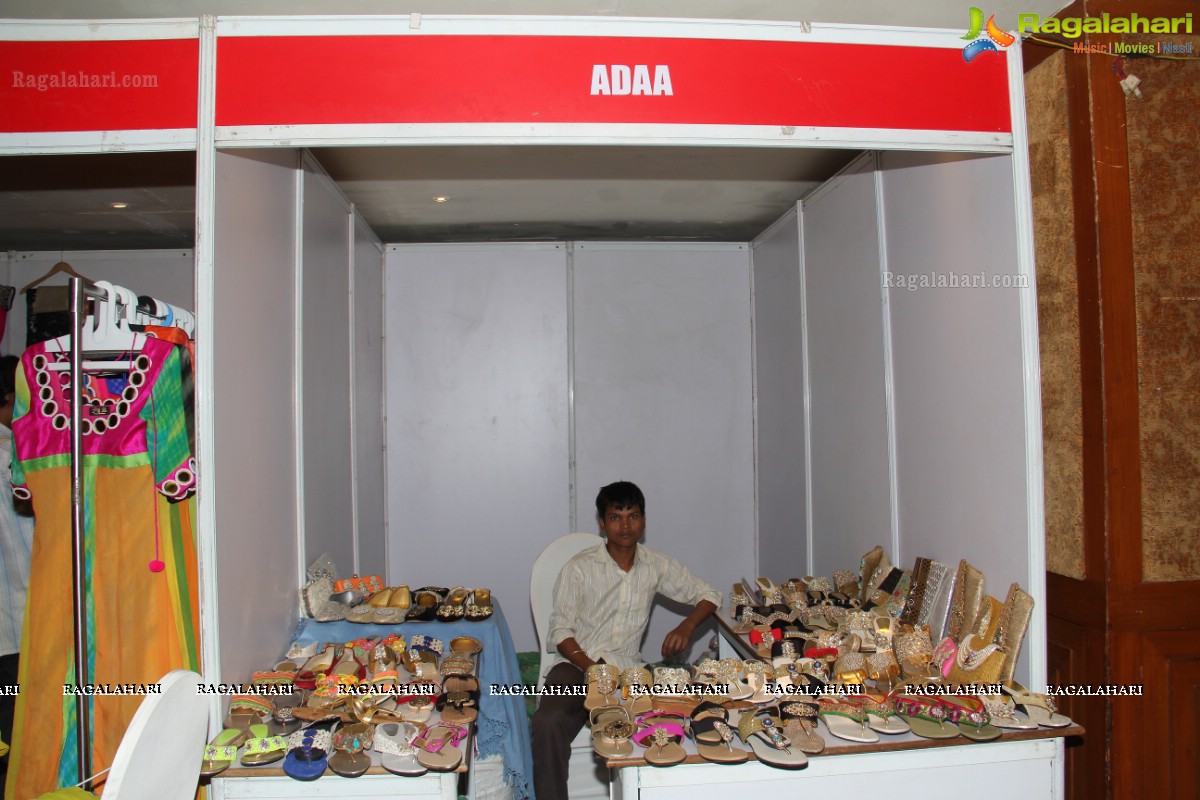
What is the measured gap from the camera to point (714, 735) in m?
2.03

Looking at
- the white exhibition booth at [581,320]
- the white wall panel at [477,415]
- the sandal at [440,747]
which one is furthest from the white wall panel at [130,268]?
the sandal at [440,747]

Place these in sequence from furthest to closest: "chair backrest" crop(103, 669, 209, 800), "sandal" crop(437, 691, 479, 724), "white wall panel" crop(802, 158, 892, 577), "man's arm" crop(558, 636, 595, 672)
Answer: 1. "white wall panel" crop(802, 158, 892, 577)
2. "man's arm" crop(558, 636, 595, 672)
3. "sandal" crop(437, 691, 479, 724)
4. "chair backrest" crop(103, 669, 209, 800)

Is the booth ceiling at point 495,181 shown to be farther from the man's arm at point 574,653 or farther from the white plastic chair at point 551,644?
the man's arm at point 574,653

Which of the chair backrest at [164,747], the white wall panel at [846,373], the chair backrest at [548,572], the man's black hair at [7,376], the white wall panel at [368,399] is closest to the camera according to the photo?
the chair backrest at [164,747]

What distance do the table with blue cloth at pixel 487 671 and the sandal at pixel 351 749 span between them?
0.79m

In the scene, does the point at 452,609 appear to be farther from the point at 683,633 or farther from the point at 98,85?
the point at 98,85

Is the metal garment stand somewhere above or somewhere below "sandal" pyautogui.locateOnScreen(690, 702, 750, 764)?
above

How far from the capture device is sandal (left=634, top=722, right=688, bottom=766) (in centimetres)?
192

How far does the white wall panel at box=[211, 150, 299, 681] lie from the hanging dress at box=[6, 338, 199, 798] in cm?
14

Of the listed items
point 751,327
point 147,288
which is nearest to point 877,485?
point 751,327

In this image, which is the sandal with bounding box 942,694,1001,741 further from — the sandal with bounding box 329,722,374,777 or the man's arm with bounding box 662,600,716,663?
the sandal with bounding box 329,722,374,777

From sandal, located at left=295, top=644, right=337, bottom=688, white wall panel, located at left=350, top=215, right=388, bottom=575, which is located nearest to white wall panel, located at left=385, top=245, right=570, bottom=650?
white wall panel, located at left=350, top=215, right=388, bottom=575

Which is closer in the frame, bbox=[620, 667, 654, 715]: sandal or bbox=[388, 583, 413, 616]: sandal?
bbox=[620, 667, 654, 715]: sandal

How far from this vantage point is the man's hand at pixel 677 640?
304 centimetres
